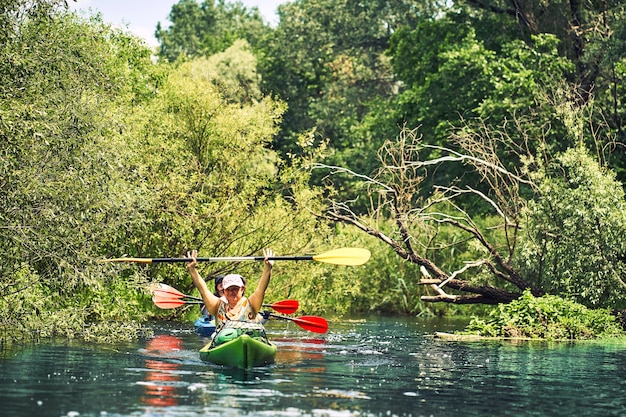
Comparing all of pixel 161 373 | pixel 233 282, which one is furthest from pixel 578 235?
pixel 161 373

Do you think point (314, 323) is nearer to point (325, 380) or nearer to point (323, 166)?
point (325, 380)

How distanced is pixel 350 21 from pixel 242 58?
1011 centimetres

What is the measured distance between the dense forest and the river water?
1617mm

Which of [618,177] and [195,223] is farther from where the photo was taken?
[618,177]

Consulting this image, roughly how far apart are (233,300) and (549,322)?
9007mm

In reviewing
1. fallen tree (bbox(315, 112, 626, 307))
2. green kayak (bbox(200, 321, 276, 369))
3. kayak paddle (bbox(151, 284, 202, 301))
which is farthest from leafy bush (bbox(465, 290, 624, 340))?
green kayak (bbox(200, 321, 276, 369))

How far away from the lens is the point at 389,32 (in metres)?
48.9

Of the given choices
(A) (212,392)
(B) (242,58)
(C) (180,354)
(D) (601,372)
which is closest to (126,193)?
(C) (180,354)

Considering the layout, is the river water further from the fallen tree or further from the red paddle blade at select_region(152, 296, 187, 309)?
the fallen tree

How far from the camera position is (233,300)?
17.9m

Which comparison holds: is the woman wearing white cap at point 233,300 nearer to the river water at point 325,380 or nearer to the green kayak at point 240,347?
the green kayak at point 240,347

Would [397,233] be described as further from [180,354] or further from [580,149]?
[180,354]

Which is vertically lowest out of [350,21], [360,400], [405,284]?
[360,400]

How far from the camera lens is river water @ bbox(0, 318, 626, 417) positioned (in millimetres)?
12320
